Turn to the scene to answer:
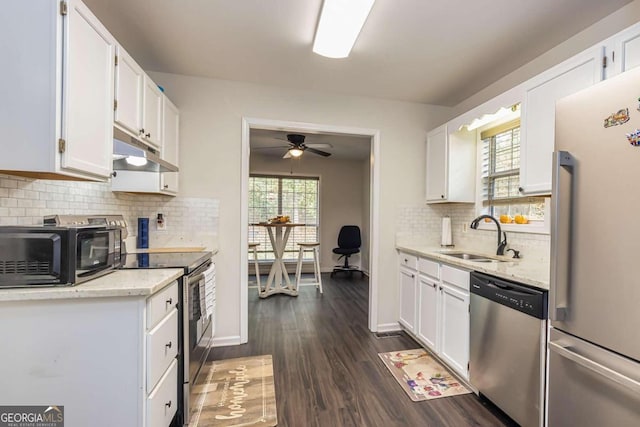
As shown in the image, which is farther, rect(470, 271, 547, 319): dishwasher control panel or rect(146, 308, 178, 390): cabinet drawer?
rect(470, 271, 547, 319): dishwasher control panel

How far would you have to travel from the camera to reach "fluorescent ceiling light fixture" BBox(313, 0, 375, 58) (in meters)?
1.58

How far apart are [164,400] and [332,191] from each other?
16.1ft

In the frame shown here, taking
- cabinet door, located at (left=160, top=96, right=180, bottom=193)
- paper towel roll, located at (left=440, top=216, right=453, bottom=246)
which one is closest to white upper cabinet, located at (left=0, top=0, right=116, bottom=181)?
cabinet door, located at (left=160, top=96, right=180, bottom=193)

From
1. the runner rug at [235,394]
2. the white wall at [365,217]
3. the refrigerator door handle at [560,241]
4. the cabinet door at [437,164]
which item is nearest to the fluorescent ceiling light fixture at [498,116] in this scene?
the cabinet door at [437,164]

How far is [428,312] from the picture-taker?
2.47 meters

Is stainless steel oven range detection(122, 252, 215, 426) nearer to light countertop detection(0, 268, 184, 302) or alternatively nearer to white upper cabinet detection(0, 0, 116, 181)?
light countertop detection(0, 268, 184, 302)

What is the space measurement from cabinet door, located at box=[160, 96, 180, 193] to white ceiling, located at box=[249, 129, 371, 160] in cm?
158

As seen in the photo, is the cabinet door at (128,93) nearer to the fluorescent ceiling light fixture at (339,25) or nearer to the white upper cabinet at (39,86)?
the white upper cabinet at (39,86)

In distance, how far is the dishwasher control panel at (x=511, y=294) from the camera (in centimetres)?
143

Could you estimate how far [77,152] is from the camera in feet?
4.09

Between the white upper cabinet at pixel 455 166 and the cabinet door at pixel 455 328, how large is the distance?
1.02 metres

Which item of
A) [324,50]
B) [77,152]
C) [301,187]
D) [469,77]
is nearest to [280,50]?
[324,50]

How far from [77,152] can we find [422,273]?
257 centimetres

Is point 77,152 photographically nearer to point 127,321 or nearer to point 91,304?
point 91,304
